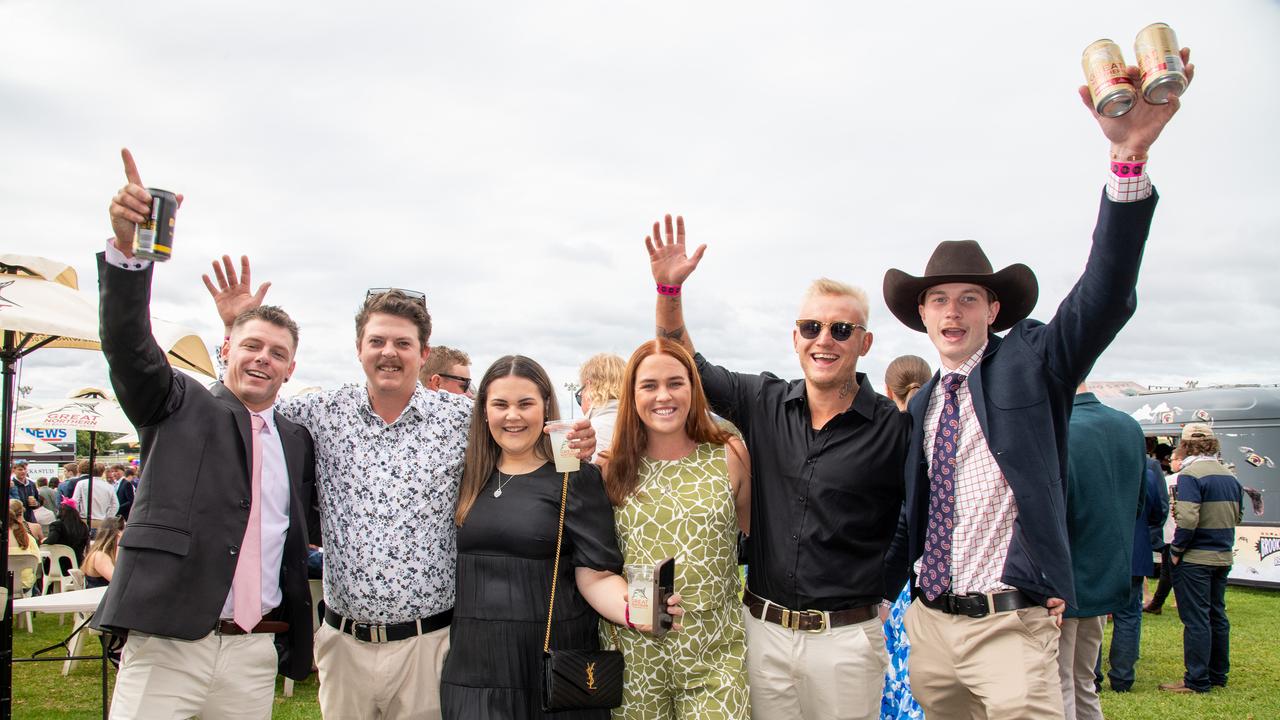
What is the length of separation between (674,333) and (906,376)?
7.10ft

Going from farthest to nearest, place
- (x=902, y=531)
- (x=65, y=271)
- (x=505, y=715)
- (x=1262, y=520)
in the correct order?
(x=1262, y=520) < (x=65, y=271) < (x=902, y=531) < (x=505, y=715)

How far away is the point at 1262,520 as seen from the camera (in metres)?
12.6

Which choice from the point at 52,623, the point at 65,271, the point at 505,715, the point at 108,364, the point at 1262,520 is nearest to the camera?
the point at 108,364

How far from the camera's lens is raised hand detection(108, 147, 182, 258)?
8.73ft

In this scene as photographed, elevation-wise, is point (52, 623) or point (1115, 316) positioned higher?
point (1115, 316)

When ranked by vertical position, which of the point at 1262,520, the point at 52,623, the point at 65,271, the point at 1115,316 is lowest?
the point at 52,623

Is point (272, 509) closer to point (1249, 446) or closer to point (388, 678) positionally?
point (388, 678)

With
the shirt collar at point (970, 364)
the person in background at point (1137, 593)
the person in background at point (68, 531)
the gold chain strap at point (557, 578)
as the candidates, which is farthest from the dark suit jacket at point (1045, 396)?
the person in background at point (68, 531)

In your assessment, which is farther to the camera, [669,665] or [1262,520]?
[1262,520]

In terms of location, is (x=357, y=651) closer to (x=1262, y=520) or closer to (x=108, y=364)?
(x=108, y=364)

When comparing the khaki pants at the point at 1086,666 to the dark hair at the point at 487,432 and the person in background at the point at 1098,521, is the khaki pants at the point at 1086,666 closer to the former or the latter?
the person in background at the point at 1098,521

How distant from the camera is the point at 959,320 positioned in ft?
10.9

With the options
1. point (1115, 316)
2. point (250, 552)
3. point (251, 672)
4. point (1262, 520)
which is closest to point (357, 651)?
point (251, 672)

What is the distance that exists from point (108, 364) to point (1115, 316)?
3509mm
